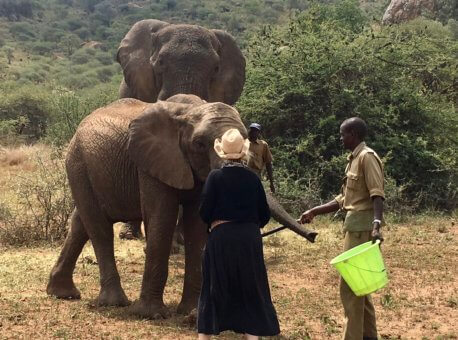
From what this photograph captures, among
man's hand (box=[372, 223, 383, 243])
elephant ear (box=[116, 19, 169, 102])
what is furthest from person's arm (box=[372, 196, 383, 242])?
elephant ear (box=[116, 19, 169, 102])

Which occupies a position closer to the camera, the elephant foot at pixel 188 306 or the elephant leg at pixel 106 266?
the elephant foot at pixel 188 306

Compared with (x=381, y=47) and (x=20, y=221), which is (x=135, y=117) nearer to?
(x=20, y=221)

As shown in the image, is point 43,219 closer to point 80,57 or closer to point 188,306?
point 188,306

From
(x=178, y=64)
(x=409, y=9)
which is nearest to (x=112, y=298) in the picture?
(x=178, y=64)

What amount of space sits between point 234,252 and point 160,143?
1.86 metres

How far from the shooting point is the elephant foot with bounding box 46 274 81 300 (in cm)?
696

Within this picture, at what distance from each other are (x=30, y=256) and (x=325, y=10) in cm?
1893

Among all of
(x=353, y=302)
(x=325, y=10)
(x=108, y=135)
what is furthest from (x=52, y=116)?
(x=353, y=302)

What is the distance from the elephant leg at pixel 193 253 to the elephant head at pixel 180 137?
457mm

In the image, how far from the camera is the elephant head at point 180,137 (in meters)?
5.51

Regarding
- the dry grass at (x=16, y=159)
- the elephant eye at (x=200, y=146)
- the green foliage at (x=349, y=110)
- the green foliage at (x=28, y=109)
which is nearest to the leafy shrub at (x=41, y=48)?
the green foliage at (x=28, y=109)

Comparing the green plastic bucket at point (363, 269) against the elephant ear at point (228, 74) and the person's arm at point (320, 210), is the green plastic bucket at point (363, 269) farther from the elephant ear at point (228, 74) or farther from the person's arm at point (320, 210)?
the elephant ear at point (228, 74)

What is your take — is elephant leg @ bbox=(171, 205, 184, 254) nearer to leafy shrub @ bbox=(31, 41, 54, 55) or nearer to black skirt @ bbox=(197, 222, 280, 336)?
black skirt @ bbox=(197, 222, 280, 336)

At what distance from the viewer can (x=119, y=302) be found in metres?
6.54
